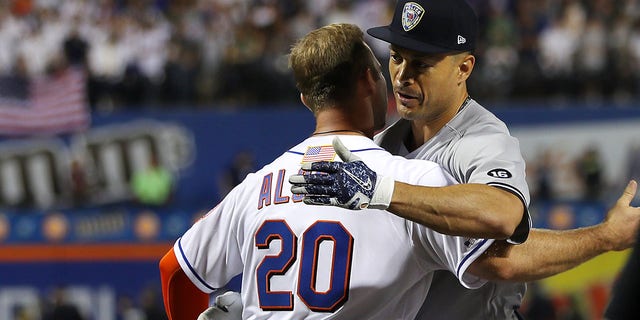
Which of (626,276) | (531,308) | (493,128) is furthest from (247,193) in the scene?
(531,308)

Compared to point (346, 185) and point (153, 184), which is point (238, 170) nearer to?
point (153, 184)

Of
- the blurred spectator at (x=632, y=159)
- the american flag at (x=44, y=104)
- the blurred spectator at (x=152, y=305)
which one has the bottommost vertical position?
the blurred spectator at (x=152, y=305)

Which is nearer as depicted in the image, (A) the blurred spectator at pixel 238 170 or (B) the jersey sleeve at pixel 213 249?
(B) the jersey sleeve at pixel 213 249

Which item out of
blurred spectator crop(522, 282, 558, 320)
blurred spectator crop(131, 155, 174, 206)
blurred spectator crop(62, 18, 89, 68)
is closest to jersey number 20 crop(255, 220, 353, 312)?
blurred spectator crop(522, 282, 558, 320)

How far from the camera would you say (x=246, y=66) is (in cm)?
1555

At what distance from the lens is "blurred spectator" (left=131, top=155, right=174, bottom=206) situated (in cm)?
1563

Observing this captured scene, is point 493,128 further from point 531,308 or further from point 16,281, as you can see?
point 16,281

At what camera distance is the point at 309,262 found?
3.68m

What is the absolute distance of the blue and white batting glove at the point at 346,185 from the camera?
10.8 feet

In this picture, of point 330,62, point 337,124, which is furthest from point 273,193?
point 330,62

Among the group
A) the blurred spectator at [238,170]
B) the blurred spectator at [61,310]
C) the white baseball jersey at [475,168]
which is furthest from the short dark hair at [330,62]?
the blurred spectator at [61,310]

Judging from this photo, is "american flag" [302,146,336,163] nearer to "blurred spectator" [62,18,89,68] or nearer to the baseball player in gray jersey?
the baseball player in gray jersey

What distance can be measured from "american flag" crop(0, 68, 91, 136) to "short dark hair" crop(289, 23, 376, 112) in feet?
39.8

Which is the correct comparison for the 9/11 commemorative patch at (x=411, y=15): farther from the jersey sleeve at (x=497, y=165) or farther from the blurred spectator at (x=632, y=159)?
the blurred spectator at (x=632, y=159)
